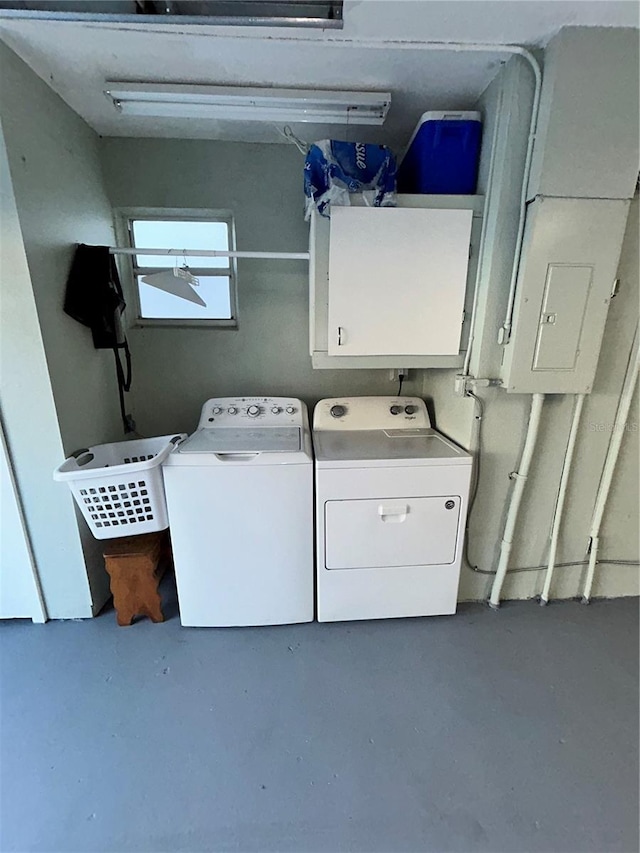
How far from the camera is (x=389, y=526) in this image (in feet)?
5.59

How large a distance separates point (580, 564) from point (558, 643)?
1.55ft

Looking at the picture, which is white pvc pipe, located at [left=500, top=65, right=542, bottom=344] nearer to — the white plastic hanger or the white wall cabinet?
the white wall cabinet

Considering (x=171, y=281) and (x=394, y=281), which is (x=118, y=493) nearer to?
(x=171, y=281)

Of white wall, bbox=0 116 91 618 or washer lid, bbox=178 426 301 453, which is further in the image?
washer lid, bbox=178 426 301 453

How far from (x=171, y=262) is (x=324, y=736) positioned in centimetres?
260

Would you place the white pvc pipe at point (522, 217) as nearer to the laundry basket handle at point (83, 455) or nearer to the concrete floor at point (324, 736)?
the concrete floor at point (324, 736)

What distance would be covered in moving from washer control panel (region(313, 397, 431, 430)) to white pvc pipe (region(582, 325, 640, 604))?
89cm

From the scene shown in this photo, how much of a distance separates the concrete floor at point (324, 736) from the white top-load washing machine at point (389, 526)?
153 millimetres

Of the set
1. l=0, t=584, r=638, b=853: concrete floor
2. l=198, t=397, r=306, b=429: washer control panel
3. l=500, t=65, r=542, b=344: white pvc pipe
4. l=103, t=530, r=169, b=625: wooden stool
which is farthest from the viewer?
l=198, t=397, r=306, b=429: washer control panel

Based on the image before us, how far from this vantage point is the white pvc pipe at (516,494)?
66.3 inches

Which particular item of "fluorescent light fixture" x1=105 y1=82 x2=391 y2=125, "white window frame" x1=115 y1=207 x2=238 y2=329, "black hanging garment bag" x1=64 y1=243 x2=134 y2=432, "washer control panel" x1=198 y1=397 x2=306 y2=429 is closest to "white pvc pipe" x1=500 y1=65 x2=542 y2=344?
"fluorescent light fixture" x1=105 y1=82 x2=391 y2=125

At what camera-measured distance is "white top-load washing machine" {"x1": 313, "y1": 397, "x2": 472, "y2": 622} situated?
5.41ft

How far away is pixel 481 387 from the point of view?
171 cm

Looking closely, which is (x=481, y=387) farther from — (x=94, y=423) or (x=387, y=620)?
(x=94, y=423)
